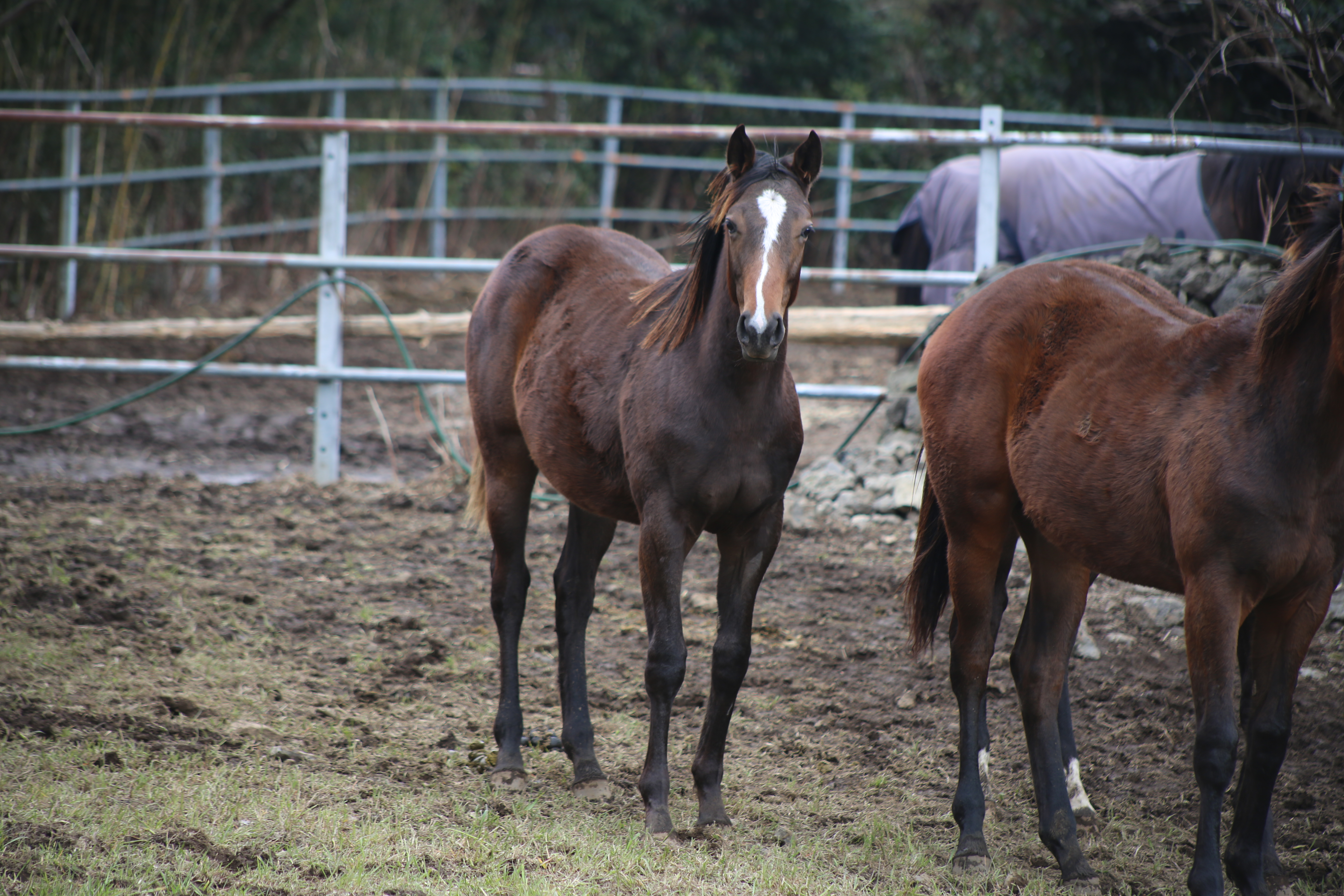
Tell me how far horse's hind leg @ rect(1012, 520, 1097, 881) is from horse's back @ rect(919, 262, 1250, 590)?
0.25 m

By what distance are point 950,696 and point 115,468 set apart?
5037mm

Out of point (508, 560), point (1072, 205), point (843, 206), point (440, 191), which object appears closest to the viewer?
point (508, 560)

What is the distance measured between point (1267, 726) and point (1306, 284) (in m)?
1.01

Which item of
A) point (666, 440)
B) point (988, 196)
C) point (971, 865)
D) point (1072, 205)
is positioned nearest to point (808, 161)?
point (666, 440)

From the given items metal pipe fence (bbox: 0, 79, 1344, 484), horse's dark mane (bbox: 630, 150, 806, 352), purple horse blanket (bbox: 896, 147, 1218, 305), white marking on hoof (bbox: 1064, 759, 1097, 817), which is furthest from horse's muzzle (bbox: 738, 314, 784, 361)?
purple horse blanket (bbox: 896, 147, 1218, 305)

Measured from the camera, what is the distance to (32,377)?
787cm

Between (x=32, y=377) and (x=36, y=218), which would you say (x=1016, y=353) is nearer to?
(x=32, y=377)

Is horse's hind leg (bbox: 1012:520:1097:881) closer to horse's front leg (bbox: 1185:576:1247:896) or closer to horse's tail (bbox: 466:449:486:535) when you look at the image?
horse's front leg (bbox: 1185:576:1247:896)

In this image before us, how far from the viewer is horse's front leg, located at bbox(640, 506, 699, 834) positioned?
114 inches

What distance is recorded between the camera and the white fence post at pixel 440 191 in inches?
430

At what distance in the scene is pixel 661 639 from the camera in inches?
115

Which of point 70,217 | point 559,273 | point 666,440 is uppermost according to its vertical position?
point 559,273

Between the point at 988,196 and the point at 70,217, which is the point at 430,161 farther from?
the point at 988,196

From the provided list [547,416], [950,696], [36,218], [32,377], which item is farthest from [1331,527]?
[36,218]
